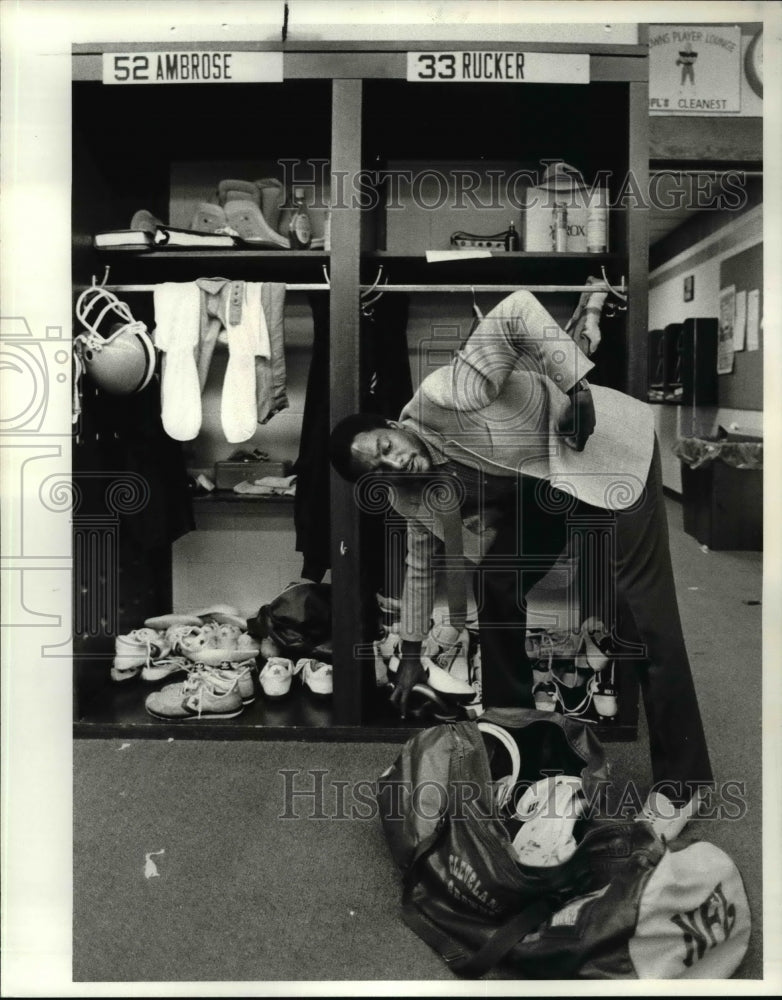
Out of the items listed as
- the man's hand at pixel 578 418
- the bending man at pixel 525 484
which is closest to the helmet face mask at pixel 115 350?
the bending man at pixel 525 484

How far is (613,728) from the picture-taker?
2.45 m

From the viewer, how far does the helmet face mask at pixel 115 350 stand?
8.09 ft

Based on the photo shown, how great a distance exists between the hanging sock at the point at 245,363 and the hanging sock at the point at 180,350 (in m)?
0.10

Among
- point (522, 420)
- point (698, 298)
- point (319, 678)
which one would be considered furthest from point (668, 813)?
point (698, 298)

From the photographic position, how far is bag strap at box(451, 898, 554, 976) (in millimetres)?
1470

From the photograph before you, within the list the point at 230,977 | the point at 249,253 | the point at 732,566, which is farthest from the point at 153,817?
the point at 732,566

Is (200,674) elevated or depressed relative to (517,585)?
depressed

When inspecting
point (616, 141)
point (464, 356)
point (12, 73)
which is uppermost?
point (616, 141)

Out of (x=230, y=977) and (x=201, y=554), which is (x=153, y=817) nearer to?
(x=230, y=977)

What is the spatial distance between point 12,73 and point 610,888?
170 centimetres

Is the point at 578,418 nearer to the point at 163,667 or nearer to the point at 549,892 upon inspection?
the point at 549,892

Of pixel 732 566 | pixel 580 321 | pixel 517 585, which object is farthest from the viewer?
pixel 732 566

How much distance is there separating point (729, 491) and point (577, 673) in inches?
89.8

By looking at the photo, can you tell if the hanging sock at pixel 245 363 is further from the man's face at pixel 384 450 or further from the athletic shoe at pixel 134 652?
the athletic shoe at pixel 134 652
